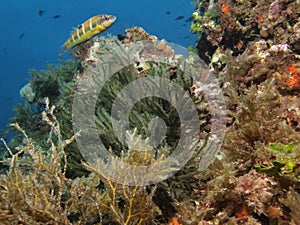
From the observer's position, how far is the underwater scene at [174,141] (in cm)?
220

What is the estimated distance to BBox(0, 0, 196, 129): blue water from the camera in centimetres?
12000

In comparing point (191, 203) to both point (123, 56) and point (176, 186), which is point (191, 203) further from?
point (123, 56)

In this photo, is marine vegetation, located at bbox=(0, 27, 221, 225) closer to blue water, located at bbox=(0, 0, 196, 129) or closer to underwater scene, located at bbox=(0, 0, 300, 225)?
underwater scene, located at bbox=(0, 0, 300, 225)

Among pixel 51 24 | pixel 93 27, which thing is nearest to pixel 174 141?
pixel 93 27

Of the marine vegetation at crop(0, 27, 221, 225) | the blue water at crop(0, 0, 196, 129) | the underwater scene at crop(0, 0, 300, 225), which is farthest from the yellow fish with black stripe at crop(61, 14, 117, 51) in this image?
the blue water at crop(0, 0, 196, 129)

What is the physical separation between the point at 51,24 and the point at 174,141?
146 metres

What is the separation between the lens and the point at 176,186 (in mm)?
2709

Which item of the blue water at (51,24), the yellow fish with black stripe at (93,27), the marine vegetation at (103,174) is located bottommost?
the marine vegetation at (103,174)

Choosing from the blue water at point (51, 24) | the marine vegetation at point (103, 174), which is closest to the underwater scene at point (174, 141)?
the marine vegetation at point (103, 174)

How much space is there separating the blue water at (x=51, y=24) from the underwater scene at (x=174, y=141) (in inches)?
4381

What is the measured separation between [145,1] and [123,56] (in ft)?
Answer: 524

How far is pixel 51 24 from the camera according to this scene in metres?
134

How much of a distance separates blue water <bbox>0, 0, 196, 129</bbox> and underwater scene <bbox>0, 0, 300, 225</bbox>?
111289 mm

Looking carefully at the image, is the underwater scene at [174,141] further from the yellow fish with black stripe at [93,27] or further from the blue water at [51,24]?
the blue water at [51,24]
